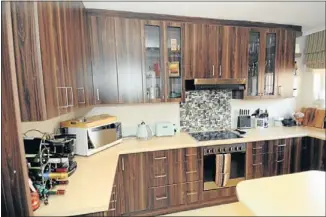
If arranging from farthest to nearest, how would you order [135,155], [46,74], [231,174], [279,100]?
1. [279,100]
2. [231,174]
3. [135,155]
4. [46,74]

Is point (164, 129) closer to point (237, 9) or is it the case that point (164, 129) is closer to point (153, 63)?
point (153, 63)

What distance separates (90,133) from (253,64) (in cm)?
211

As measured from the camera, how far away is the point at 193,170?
2.16 m

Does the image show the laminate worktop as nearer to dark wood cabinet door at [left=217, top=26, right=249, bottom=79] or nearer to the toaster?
the toaster

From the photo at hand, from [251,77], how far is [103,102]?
6.10ft

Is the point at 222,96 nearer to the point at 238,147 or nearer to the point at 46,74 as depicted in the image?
the point at 238,147

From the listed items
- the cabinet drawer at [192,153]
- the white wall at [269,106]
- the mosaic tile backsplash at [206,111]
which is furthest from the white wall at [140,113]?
the white wall at [269,106]

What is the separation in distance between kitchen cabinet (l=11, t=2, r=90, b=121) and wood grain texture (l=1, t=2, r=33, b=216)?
0.21 ft

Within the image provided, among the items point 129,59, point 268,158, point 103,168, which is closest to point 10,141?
point 103,168

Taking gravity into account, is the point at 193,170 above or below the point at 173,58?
below

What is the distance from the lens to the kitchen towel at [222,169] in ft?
7.14

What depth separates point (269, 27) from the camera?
2508 mm

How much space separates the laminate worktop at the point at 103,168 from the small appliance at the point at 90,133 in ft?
0.21

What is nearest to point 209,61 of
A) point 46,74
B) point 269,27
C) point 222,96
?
point 222,96
